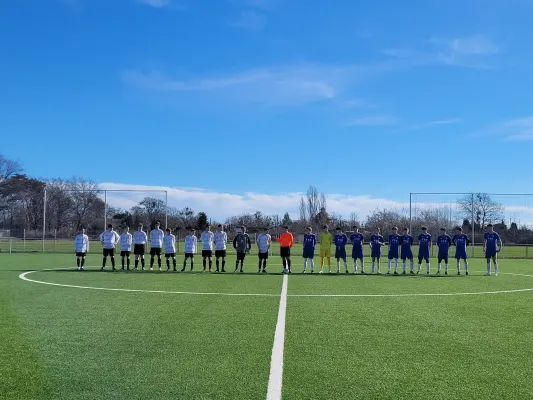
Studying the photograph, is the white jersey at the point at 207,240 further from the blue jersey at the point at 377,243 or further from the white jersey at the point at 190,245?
the blue jersey at the point at 377,243

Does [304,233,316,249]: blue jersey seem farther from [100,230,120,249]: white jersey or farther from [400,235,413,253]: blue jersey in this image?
[100,230,120,249]: white jersey

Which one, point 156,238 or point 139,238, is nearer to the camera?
point 156,238

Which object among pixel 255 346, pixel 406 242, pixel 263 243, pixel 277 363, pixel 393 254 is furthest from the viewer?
pixel 406 242

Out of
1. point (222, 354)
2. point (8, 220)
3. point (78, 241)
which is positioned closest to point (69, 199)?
point (8, 220)

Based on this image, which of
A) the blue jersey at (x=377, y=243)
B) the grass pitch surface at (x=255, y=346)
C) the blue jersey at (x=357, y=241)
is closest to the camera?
the grass pitch surface at (x=255, y=346)

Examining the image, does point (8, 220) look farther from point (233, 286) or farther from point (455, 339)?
point (455, 339)

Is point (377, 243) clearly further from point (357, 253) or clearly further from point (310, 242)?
point (310, 242)

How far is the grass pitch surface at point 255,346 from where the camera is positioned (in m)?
5.51

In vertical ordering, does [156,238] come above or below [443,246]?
above

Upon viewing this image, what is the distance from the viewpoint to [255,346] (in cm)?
748

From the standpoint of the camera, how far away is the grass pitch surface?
5508 millimetres

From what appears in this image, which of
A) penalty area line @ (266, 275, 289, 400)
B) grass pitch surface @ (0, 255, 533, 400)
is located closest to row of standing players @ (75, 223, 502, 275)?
grass pitch surface @ (0, 255, 533, 400)

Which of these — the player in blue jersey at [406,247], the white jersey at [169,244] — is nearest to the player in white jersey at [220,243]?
the white jersey at [169,244]

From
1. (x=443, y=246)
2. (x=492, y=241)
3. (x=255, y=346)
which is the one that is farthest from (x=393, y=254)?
(x=255, y=346)
